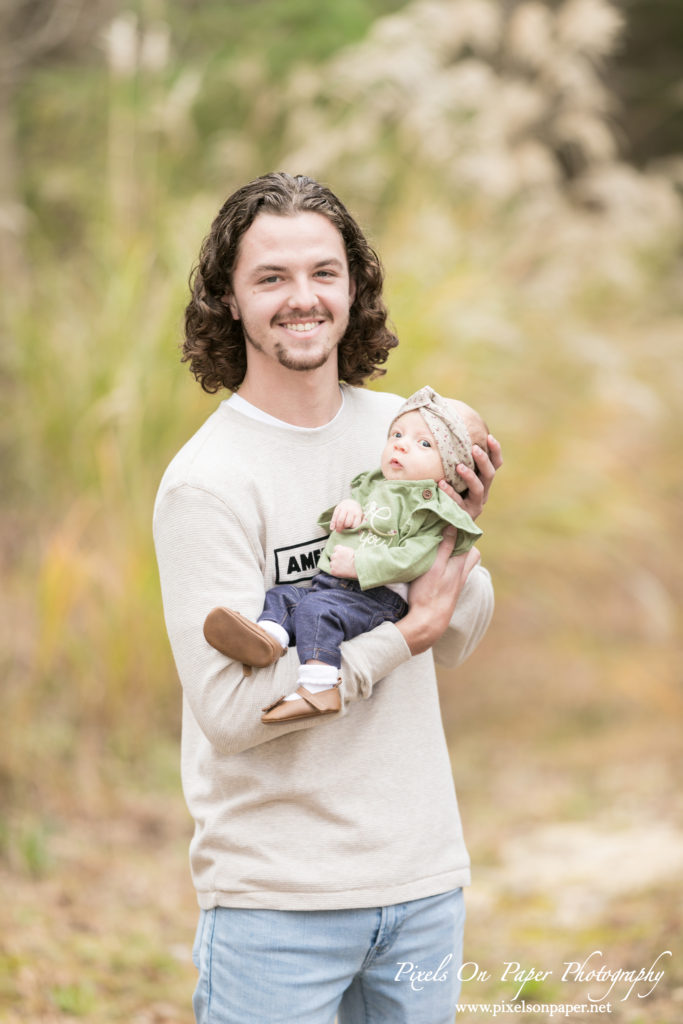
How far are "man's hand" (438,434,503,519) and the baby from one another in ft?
0.05

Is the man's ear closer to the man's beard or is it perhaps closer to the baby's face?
the man's beard

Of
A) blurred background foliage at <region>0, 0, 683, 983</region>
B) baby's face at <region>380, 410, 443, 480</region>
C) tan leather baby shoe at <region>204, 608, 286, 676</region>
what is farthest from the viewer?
blurred background foliage at <region>0, 0, 683, 983</region>

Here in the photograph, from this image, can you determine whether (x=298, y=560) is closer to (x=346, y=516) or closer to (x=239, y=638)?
(x=346, y=516)

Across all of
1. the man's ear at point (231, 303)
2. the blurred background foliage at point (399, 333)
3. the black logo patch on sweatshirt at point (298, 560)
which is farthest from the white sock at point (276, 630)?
the blurred background foliage at point (399, 333)

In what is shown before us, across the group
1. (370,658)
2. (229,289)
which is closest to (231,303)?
(229,289)

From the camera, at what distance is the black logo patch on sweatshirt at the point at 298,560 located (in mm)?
1729

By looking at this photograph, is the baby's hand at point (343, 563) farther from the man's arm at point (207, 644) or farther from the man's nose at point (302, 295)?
the man's nose at point (302, 295)

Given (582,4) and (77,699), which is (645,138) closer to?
(582,4)

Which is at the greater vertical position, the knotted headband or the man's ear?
the man's ear

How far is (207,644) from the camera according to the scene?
160 cm

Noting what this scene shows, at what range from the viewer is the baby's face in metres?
1.74

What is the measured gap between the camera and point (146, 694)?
4.14 m

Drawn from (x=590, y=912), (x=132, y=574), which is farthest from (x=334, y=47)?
(x=590, y=912)

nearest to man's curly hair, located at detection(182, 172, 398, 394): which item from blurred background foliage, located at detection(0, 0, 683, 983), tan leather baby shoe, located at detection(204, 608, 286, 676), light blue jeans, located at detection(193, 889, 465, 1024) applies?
tan leather baby shoe, located at detection(204, 608, 286, 676)
